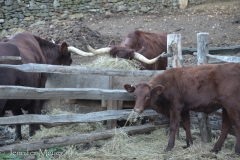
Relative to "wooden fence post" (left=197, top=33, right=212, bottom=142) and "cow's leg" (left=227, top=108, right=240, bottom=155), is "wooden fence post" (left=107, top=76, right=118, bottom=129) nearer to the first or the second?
"wooden fence post" (left=197, top=33, right=212, bottom=142)

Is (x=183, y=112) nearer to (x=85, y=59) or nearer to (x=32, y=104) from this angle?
(x=32, y=104)

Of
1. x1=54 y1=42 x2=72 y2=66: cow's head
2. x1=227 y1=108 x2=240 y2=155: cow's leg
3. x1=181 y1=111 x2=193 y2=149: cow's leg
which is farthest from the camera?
x1=54 y1=42 x2=72 y2=66: cow's head

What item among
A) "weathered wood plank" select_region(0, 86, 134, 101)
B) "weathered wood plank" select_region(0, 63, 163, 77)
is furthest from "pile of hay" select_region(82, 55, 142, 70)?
"weathered wood plank" select_region(0, 86, 134, 101)

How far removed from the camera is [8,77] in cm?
683

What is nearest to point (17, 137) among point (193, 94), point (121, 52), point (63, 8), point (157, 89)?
point (157, 89)

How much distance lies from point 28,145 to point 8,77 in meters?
1.10

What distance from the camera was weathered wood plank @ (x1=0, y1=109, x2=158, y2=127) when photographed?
6.21 m

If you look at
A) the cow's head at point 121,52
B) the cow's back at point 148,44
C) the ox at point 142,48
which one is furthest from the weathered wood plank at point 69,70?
the cow's back at point 148,44

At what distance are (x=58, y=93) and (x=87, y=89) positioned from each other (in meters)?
0.47

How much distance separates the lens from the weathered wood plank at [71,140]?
6.33 metres

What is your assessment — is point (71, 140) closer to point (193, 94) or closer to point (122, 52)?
point (193, 94)

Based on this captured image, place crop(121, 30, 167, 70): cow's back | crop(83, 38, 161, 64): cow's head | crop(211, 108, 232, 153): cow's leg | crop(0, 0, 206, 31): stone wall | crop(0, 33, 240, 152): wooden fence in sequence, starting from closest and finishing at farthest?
crop(0, 33, 240, 152): wooden fence, crop(211, 108, 232, 153): cow's leg, crop(83, 38, 161, 64): cow's head, crop(121, 30, 167, 70): cow's back, crop(0, 0, 206, 31): stone wall

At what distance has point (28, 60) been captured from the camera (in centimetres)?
784

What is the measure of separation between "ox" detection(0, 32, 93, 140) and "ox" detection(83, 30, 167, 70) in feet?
2.98
